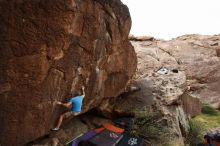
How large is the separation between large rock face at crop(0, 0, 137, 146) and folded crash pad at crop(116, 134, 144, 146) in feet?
6.22

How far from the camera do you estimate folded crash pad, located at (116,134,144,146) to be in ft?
34.4

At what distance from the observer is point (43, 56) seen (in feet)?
25.0

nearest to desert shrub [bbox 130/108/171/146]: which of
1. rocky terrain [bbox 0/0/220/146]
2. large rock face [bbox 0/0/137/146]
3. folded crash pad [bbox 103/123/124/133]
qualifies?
rocky terrain [bbox 0/0/220/146]

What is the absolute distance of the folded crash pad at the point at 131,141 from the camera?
34.4 feet

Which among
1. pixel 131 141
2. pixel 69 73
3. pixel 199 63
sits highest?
pixel 69 73

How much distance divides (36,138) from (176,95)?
7045mm

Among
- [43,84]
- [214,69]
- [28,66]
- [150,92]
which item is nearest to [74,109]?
[43,84]

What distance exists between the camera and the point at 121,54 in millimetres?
11445

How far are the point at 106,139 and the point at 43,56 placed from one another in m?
3.77

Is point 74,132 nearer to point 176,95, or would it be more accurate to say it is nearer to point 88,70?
point 88,70

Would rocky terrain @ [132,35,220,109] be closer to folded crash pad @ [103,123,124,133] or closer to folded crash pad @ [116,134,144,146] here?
folded crash pad @ [103,123,124,133]

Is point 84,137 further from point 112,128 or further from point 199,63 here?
point 199,63

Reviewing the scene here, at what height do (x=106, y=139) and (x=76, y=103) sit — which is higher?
(x=76, y=103)

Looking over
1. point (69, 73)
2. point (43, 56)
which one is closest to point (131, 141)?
point (69, 73)
